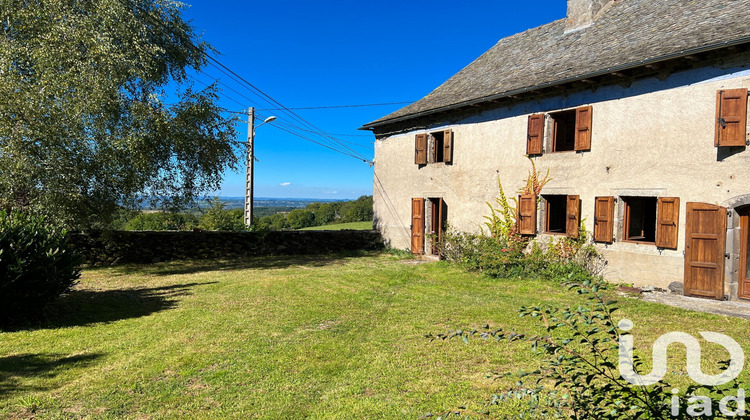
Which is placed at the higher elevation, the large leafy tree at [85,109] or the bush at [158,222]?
the large leafy tree at [85,109]

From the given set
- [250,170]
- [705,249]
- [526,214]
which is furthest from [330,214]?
[705,249]

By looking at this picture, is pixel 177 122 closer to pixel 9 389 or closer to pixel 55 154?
pixel 55 154

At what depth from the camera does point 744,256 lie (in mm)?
8039

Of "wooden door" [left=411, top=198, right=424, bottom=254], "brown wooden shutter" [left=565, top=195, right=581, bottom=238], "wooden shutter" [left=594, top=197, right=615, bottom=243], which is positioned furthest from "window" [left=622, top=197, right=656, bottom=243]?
"wooden door" [left=411, top=198, right=424, bottom=254]

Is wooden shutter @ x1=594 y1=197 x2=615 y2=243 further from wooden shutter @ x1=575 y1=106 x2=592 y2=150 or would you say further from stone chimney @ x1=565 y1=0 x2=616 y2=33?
stone chimney @ x1=565 y1=0 x2=616 y2=33

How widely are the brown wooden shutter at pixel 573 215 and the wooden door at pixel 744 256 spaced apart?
3.12 m

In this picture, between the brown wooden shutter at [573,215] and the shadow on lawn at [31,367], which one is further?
the brown wooden shutter at [573,215]

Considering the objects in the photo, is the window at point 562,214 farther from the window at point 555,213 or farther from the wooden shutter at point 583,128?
the wooden shutter at point 583,128

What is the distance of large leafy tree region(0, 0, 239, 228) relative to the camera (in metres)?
9.31

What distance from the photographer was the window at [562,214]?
10453 mm

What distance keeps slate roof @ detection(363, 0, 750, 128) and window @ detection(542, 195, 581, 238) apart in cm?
303

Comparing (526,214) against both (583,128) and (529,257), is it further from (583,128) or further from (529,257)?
(583,128)

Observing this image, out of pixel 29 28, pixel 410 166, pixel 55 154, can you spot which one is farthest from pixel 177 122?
pixel 410 166

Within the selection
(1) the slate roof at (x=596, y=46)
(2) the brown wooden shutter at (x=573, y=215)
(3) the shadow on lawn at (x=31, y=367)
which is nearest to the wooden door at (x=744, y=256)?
(2) the brown wooden shutter at (x=573, y=215)
